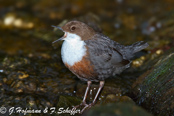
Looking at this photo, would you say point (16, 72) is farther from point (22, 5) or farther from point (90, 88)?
point (22, 5)

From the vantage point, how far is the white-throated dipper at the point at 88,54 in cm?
444

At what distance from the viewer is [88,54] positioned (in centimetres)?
447

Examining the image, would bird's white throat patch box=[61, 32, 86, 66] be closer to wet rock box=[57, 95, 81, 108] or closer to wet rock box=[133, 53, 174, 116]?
wet rock box=[57, 95, 81, 108]

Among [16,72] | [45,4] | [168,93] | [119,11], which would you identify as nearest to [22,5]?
[45,4]

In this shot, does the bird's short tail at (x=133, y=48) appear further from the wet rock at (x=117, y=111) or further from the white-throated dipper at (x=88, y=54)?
the wet rock at (x=117, y=111)

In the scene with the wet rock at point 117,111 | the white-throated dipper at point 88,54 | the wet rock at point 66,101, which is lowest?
the wet rock at point 117,111

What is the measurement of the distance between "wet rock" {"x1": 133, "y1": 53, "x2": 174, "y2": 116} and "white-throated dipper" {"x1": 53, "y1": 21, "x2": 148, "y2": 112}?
592 mm

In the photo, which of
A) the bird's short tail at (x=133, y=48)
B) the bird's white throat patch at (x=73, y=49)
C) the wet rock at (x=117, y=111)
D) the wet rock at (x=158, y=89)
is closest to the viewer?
the wet rock at (x=117, y=111)

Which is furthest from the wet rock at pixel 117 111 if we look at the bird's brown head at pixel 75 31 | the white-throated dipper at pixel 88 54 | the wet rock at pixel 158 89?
the bird's brown head at pixel 75 31

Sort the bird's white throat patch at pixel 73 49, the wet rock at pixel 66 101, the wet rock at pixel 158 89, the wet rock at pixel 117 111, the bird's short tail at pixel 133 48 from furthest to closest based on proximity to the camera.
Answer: the bird's short tail at pixel 133 48
the wet rock at pixel 66 101
the bird's white throat patch at pixel 73 49
the wet rock at pixel 158 89
the wet rock at pixel 117 111

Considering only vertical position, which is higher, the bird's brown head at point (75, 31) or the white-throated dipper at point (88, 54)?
the bird's brown head at point (75, 31)

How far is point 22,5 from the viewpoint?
886cm

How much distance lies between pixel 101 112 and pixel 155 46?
4.05 metres

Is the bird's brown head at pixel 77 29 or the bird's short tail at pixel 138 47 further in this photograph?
the bird's short tail at pixel 138 47
